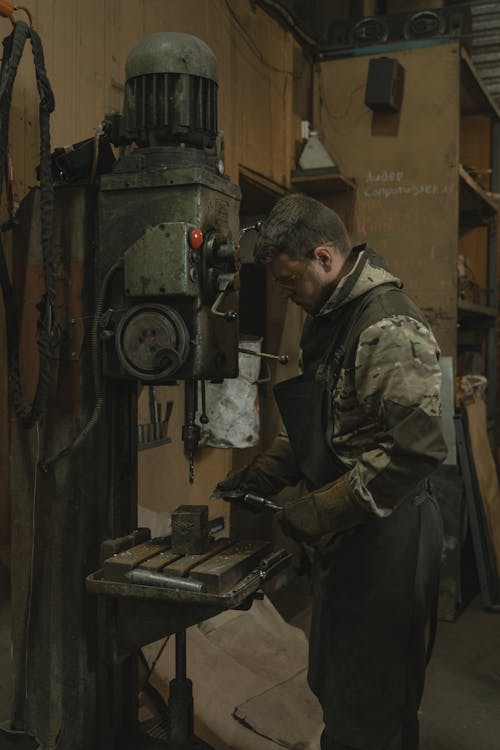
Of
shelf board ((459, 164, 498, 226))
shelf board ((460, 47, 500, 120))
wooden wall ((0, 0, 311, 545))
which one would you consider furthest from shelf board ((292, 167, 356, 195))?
shelf board ((460, 47, 500, 120))

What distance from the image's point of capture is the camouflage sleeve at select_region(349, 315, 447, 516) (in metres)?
1.56

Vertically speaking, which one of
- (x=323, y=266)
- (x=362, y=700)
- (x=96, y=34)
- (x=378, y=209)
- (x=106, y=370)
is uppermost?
(x=96, y=34)

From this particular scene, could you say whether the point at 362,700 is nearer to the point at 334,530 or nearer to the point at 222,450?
the point at 334,530

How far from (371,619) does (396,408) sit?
0.50m

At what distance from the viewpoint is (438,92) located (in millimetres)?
3750

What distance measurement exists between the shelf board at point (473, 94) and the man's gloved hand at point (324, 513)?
2903 millimetres

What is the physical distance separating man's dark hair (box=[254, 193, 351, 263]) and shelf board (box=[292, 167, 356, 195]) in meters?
2.00

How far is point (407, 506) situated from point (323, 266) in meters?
0.58

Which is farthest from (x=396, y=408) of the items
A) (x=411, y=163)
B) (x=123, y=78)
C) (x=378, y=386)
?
(x=411, y=163)

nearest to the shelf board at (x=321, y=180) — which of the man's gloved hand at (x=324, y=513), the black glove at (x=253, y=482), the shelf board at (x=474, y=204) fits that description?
the shelf board at (x=474, y=204)

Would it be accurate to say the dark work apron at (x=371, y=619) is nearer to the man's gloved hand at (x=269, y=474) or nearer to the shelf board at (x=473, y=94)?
the man's gloved hand at (x=269, y=474)

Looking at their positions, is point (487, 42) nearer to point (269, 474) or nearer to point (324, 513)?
point (269, 474)

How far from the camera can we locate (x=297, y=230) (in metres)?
1.76

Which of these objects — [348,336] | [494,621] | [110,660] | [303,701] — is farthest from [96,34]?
[494,621]
